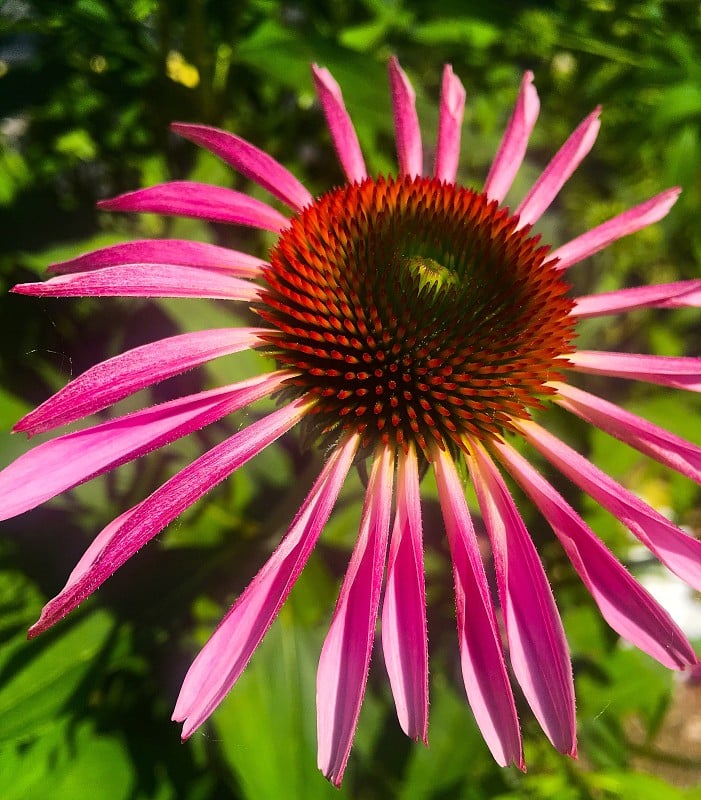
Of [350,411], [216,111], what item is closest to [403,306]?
[350,411]

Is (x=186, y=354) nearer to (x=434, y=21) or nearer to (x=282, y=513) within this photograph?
(x=282, y=513)

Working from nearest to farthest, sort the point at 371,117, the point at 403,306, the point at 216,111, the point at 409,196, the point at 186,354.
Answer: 1. the point at 186,354
2. the point at 403,306
3. the point at 409,196
4. the point at 371,117
5. the point at 216,111

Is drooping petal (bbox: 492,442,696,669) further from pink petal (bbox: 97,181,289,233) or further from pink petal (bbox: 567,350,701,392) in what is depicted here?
pink petal (bbox: 97,181,289,233)

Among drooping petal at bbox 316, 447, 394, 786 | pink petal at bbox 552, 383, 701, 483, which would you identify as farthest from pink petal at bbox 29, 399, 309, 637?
pink petal at bbox 552, 383, 701, 483

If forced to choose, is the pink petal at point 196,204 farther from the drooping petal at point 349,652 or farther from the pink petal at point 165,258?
the drooping petal at point 349,652

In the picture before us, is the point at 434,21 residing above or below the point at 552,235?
above

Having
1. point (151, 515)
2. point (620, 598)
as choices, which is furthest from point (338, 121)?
point (620, 598)

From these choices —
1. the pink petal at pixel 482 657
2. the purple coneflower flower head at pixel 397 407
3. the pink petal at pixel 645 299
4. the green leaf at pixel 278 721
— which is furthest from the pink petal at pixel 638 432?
the green leaf at pixel 278 721
